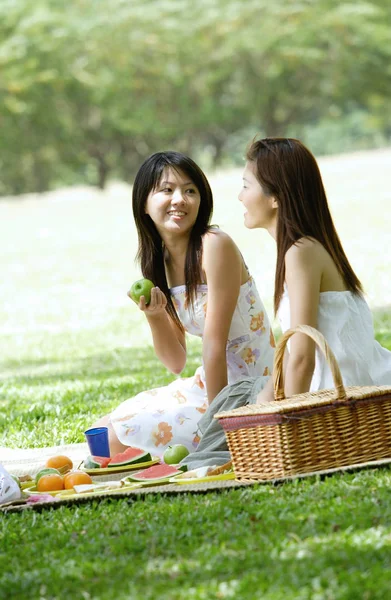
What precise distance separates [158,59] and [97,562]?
42837mm

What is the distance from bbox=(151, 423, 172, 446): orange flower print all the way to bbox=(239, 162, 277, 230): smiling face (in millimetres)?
1152

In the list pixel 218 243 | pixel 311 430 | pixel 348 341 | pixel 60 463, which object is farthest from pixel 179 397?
pixel 311 430

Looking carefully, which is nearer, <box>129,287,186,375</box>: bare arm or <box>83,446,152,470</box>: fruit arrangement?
<box>83,446,152,470</box>: fruit arrangement

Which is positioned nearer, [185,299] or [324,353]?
[324,353]

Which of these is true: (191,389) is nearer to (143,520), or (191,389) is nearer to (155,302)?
(155,302)

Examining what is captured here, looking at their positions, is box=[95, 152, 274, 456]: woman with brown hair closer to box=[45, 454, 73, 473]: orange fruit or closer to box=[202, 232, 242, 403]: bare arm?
box=[202, 232, 242, 403]: bare arm

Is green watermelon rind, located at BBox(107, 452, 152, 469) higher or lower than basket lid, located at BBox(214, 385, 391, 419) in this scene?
lower

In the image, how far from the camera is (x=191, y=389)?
5219 mm

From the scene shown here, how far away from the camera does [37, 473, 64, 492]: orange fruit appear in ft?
14.4

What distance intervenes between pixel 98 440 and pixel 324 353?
4.99 ft

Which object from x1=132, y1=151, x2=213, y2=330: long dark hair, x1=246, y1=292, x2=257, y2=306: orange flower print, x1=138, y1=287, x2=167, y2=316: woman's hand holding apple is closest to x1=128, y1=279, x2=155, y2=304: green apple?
x1=138, y1=287, x2=167, y2=316: woman's hand holding apple

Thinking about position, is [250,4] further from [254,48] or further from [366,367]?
[366,367]

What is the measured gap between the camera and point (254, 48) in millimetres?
43156

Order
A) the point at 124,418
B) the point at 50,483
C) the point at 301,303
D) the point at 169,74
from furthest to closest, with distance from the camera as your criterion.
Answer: the point at 169,74 → the point at 124,418 → the point at 50,483 → the point at 301,303
